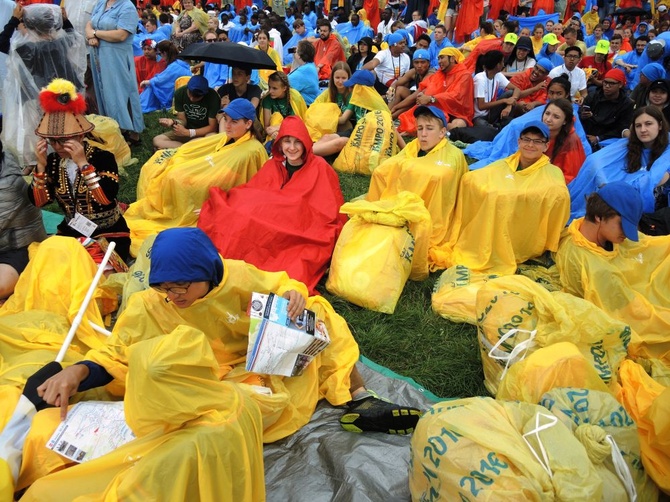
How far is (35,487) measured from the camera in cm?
187

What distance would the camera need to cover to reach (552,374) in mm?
2496

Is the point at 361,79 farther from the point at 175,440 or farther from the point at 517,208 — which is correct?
the point at 175,440

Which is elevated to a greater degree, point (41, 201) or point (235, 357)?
point (41, 201)

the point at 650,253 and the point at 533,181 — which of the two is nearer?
the point at 650,253

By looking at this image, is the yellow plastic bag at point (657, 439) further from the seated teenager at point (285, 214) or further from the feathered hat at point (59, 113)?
the feathered hat at point (59, 113)

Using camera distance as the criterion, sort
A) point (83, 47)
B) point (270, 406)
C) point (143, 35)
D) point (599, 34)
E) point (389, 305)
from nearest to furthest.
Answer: point (270, 406) → point (389, 305) → point (83, 47) → point (599, 34) → point (143, 35)

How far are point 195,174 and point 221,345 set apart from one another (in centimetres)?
231

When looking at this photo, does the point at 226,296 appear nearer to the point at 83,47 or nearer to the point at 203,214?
the point at 203,214

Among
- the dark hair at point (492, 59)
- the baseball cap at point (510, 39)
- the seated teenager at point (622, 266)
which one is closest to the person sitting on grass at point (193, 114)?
the dark hair at point (492, 59)

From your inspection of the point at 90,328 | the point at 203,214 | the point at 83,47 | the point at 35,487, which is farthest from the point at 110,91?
the point at 35,487

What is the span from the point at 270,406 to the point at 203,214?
229 cm

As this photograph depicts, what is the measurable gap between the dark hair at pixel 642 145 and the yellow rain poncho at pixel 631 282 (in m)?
1.25

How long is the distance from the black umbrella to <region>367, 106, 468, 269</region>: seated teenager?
8.28ft

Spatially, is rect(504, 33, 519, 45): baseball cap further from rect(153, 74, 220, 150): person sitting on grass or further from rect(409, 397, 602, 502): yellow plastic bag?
rect(409, 397, 602, 502): yellow plastic bag
